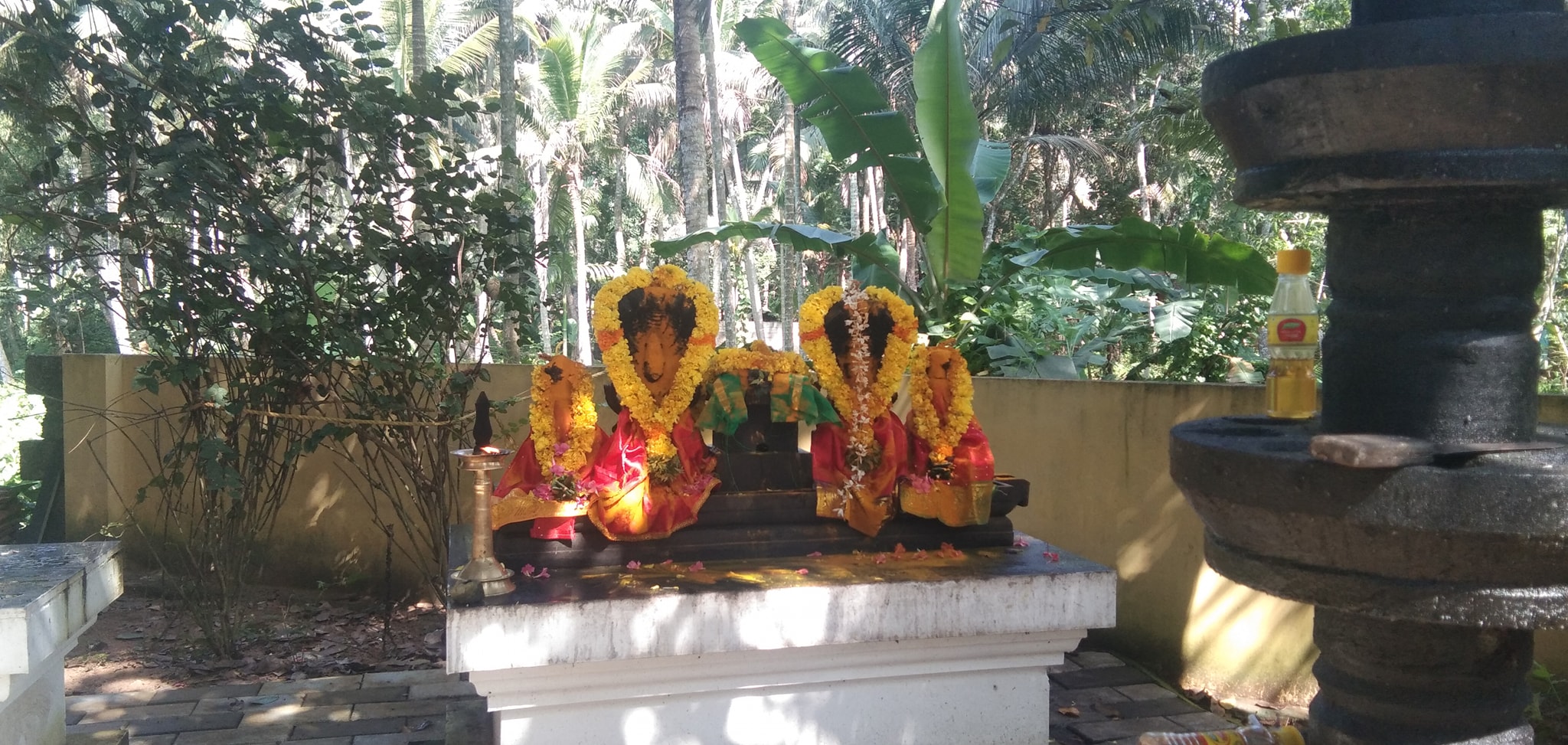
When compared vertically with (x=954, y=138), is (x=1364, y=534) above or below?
below

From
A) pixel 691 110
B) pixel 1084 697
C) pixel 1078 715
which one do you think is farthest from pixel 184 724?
pixel 691 110

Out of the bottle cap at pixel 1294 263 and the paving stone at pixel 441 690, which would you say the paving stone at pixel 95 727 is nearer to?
the paving stone at pixel 441 690

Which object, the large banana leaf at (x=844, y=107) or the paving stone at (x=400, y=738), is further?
the large banana leaf at (x=844, y=107)

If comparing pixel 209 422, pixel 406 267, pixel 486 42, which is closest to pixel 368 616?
pixel 209 422

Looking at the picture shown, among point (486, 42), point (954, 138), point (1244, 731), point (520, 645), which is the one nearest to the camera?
point (1244, 731)

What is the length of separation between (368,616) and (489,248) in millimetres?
2223

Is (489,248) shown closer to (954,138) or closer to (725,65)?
(954,138)

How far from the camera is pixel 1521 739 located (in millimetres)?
1746

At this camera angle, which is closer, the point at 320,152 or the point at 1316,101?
the point at 1316,101

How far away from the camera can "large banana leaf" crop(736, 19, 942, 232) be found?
6.23 metres

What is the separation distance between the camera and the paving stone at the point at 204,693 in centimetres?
461

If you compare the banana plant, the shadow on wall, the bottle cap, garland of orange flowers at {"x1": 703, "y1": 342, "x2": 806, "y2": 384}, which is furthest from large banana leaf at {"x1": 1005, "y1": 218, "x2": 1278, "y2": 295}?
the bottle cap

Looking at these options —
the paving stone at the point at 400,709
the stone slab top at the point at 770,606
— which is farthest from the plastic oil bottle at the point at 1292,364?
the paving stone at the point at 400,709

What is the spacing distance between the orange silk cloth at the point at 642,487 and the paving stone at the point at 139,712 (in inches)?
88.9
